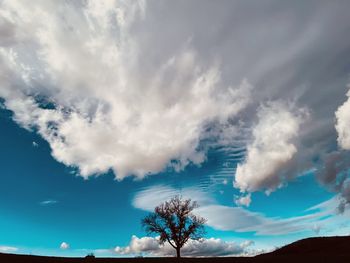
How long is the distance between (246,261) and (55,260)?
26.5m

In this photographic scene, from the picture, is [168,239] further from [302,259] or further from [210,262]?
[302,259]

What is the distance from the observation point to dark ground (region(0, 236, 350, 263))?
1762 inches

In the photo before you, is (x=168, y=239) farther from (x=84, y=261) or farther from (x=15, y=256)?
(x=15, y=256)

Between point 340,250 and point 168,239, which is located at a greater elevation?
point 168,239

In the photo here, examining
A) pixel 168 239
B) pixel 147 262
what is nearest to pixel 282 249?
pixel 168 239

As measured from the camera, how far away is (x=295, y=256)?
50.9 metres

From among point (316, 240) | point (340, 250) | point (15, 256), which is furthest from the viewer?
point (316, 240)

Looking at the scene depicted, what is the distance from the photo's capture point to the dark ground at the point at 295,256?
44.8 metres

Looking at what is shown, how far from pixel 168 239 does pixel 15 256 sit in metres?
32.4

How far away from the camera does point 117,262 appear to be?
45.8 meters

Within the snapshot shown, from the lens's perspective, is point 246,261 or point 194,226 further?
point 194,226

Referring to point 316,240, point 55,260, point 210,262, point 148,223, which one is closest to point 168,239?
point 148,223

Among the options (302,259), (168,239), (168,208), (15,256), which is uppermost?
(168,208)

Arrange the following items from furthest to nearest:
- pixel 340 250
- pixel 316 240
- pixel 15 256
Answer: pixel 316 240 → pixel 340 250 → pixel 15 256
